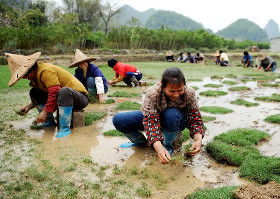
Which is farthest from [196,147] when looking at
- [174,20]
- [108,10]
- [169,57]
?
[174,20]

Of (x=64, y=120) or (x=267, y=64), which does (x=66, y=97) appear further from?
(x=267, y=64)

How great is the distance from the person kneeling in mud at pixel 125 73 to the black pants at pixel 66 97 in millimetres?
3952

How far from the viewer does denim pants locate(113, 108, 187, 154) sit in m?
3.14

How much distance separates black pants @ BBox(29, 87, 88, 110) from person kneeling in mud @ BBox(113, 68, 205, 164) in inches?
46.4

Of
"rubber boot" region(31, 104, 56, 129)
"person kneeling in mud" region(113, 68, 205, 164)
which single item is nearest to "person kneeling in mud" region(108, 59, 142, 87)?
"rubber boot" region(31, 104, 56, 129)

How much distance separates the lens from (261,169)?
9.67ft

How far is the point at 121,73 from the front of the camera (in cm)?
895

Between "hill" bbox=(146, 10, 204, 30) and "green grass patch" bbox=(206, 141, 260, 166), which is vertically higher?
"hill" bbox=(146, 10, 204, 30)

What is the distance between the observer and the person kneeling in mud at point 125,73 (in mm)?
8828

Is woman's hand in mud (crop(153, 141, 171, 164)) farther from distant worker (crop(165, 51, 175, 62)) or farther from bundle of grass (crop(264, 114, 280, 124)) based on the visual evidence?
distant worker (crop(165, 51, 175, 62))

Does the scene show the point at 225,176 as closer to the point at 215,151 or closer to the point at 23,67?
the point at 215,151

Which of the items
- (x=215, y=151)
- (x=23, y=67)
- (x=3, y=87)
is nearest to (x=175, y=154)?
(x=215, y=151)

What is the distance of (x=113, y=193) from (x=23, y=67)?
2.45 meters

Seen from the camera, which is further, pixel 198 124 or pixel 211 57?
pixel 211 57
